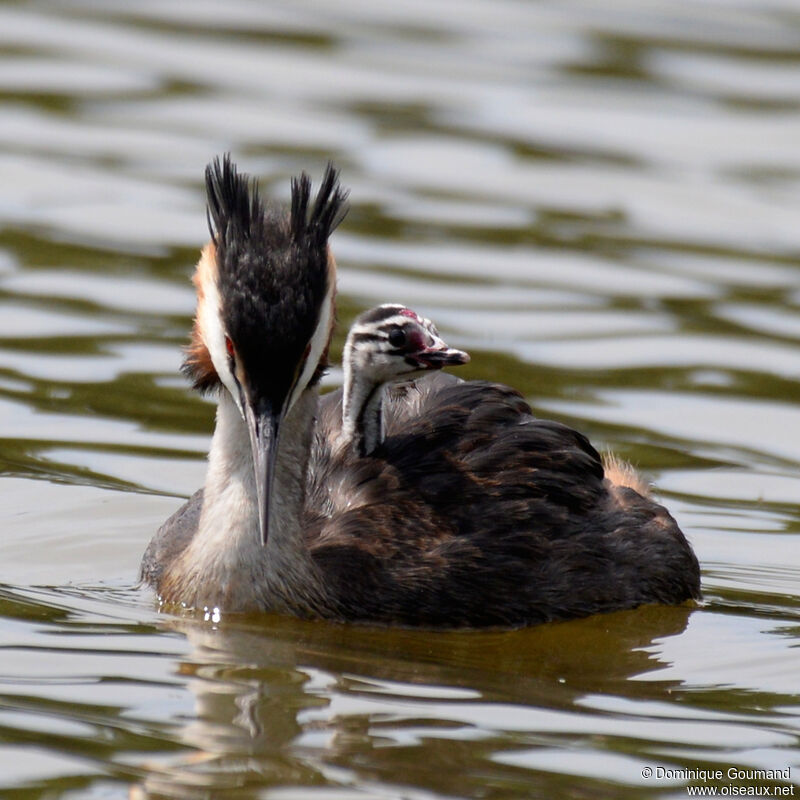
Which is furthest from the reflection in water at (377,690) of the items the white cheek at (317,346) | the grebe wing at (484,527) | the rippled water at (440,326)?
the white cheek at (317,346)

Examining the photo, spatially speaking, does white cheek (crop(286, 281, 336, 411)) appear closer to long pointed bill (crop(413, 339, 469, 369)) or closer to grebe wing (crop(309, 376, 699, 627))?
long pointed bill (crop(413, 339, 469, 369))

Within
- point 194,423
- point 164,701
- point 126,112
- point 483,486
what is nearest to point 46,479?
point 194,423

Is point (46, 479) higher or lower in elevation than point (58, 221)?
lower

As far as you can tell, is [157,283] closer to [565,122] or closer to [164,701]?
[565,122]

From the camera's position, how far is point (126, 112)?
18500 mm

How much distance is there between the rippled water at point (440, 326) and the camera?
805cm

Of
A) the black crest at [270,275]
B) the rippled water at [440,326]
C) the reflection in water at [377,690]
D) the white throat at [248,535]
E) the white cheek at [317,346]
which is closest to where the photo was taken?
the reflection in water at [377,690]

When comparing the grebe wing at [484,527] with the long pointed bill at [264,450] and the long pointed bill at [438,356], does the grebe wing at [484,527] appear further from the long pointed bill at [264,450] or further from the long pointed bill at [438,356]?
the long pointed bill at [264,450]

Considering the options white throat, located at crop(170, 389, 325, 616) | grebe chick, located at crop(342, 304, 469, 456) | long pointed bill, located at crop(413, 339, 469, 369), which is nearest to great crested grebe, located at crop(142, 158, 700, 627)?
white throat, located at crop(170, 389, 325, 616)

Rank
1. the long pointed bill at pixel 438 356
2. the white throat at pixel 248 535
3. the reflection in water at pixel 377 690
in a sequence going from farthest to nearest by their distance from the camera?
the long pointed bill at pixel 438 356 < the white throat at pixel 248 535 < the reflection in water at pixel 377 690

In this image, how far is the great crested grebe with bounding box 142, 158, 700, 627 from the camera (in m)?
9.34

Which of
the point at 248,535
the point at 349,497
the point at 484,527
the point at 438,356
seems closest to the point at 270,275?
the point at 438,356

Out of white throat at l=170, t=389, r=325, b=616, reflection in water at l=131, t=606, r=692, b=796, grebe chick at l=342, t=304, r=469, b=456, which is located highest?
grebe chick at l=342, t=304, r=469, b=456

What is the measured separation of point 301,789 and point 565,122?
12.3 metres
